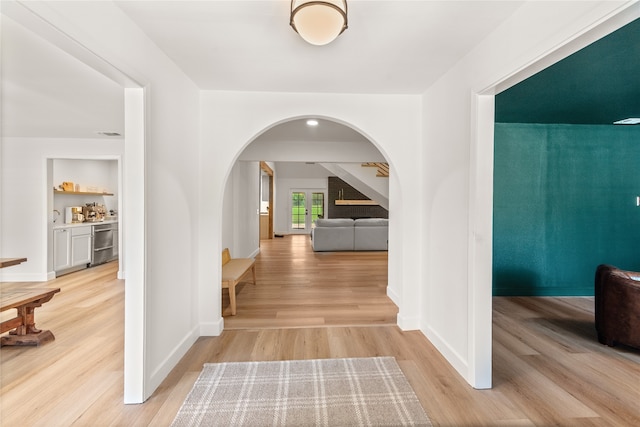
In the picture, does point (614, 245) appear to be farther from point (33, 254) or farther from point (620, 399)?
point (33, 254)

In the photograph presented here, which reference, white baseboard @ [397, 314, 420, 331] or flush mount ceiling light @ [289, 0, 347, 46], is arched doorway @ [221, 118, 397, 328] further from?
flush mount ceiling light @ [289, 0, 347, 46]

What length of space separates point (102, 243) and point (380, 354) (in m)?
5.92

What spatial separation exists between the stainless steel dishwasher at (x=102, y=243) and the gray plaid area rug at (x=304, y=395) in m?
4.87

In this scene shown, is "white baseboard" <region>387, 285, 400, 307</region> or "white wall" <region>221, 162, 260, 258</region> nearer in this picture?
"white baseboard" <region>387, 285, 400, 307</region>

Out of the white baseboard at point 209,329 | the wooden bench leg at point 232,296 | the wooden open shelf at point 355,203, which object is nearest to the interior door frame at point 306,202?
the wooden open shelf at point 355,203

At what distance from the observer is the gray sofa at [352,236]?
732cm

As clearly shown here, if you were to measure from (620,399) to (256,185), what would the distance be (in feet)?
21.9

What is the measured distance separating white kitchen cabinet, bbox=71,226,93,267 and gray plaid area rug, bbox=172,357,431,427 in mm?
4494

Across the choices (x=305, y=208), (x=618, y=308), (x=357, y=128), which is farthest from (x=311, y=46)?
(x=305, y=208)

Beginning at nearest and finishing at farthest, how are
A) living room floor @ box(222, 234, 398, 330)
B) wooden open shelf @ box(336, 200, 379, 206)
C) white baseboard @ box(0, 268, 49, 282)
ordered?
living room floor @ box(222, 234, 398, 330), white baseboard @ box(0, 268, 49, 282), wooden open shelf @ box(336, 200, 379, 206)

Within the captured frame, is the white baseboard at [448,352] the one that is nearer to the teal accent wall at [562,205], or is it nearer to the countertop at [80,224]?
the teal accent wall at [562,205]

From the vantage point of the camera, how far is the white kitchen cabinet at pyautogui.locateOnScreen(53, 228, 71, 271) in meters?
4.68

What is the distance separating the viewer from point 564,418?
64.2 inches

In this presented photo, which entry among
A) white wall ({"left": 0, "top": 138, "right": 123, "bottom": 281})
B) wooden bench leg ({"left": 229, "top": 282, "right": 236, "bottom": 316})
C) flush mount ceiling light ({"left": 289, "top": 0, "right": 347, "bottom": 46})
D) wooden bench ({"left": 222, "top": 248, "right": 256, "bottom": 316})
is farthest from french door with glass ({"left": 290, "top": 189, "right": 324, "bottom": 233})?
flush mount ceiling light ({"left": 289, "top": 0, "right": 347, "bottom": 46})
